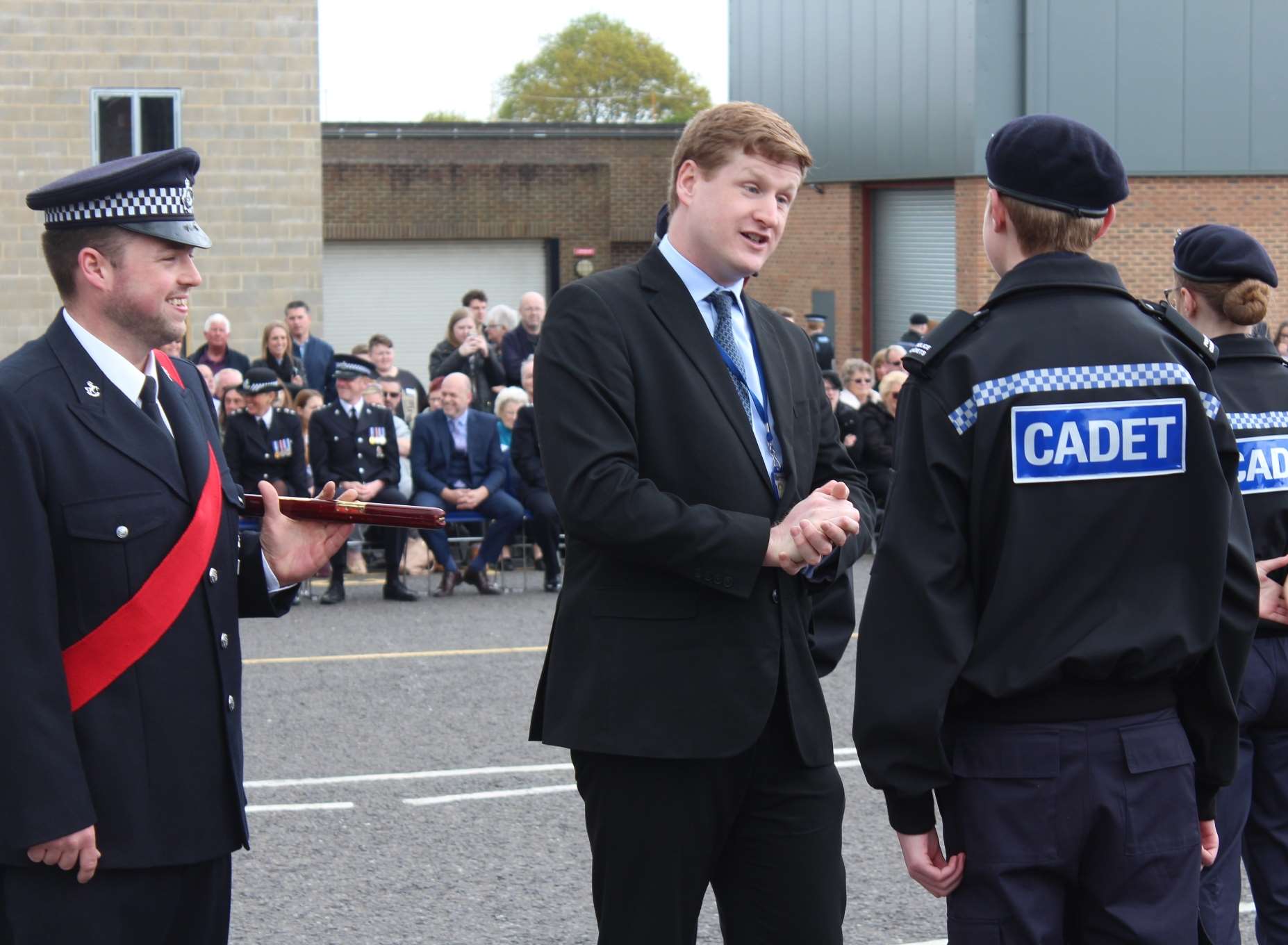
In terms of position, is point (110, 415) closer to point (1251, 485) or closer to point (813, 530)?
point (813, 530)

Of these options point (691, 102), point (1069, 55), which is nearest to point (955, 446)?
point (1069, 55)

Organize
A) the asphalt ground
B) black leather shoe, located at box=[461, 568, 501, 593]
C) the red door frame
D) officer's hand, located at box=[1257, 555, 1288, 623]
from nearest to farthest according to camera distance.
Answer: officer's hand, located at box=[1257, 555, 1288, 623] → the asphalt ground → black leather shoe, located at box=[461, 568, 501, 593] → the red door frame

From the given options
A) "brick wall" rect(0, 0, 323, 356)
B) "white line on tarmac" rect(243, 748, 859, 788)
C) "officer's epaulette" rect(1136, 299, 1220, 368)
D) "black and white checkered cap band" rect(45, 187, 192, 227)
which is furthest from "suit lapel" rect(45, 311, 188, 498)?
"brick wall" rect(0, 0, 323, 356)

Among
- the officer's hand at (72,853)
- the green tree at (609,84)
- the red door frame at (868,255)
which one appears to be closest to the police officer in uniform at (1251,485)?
the officer's hand at (72,853)

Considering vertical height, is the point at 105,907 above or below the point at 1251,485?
below

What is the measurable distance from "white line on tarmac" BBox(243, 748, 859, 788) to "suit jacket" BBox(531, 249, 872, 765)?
395 cm

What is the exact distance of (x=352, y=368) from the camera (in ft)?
42.2

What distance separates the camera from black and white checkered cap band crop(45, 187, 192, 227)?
3215 mm

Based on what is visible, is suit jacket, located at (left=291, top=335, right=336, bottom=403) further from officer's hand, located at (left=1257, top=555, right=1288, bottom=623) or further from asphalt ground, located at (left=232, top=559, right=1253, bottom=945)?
officer's hand, located at (left=1257, top=555, right=1288, bottom=623)

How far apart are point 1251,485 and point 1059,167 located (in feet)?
4.78

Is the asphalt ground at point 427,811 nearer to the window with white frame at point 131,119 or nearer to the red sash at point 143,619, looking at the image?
the red sash at point 143,619

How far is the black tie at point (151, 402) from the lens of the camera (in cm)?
332

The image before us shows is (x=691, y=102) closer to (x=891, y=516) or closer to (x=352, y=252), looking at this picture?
(x=352, y=252)

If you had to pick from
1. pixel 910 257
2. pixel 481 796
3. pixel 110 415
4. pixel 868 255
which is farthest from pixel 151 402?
pixel 868 255
